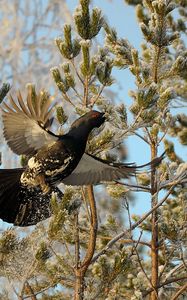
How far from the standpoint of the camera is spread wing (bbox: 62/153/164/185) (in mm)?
5879

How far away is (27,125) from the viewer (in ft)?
17.9

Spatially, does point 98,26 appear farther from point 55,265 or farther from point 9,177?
point 55,265

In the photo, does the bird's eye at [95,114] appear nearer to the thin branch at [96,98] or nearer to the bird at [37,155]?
the bird at [37,155]

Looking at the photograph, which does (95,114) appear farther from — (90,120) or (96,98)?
(96,98)

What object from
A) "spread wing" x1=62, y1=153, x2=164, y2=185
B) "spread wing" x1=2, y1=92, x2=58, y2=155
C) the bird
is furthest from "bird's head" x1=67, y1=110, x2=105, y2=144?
"spread wing" x1=62, y1=153, x2=164, y2=185

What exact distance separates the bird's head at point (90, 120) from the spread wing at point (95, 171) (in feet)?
1.16

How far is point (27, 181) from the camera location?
18.3ft

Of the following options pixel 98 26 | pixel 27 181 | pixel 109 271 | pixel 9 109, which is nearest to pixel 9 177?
pixel 27 181

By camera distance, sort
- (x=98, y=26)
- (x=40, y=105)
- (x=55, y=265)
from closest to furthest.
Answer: (x=40, y=105)
(x=98, y=26)
(x=55, y=265)

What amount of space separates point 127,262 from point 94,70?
1.58 metres

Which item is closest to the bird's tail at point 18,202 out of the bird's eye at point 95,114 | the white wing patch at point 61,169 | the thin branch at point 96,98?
the white wing patch at point 61,169

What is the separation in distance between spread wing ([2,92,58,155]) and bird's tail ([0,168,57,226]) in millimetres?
202

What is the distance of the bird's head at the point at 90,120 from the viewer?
18.2 ft

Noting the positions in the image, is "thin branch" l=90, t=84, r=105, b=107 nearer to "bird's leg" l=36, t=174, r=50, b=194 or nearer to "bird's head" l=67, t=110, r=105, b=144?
"bird's head" l=67, t=110, r=105, b=144
